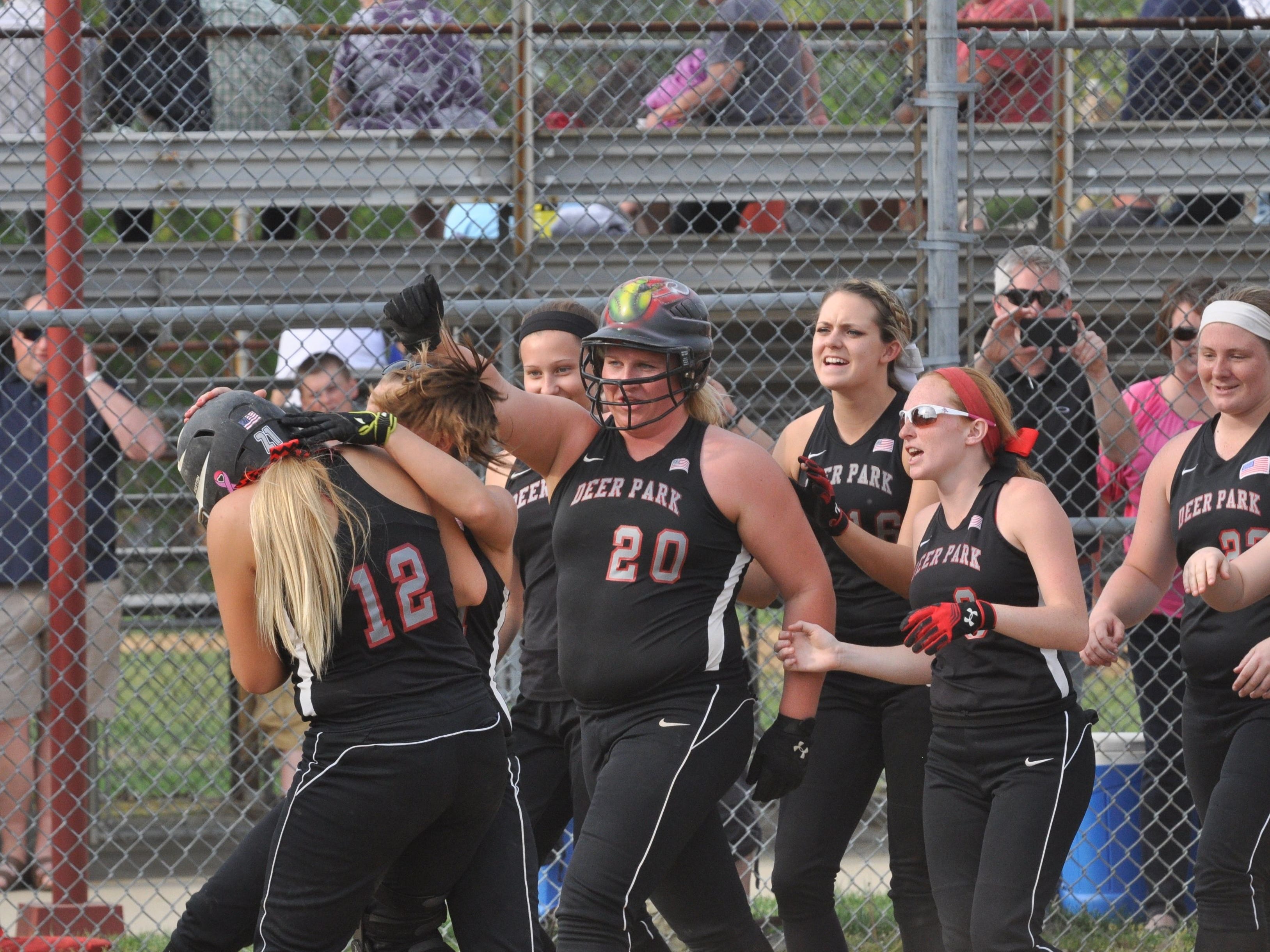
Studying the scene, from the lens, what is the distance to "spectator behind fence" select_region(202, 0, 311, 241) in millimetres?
5777

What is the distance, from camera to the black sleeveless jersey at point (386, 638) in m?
2.86

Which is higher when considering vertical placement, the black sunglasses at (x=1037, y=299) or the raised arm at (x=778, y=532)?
the black sunglasses at (x=1037, y=299)

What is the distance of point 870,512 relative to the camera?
3.79m

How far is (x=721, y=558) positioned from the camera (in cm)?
328

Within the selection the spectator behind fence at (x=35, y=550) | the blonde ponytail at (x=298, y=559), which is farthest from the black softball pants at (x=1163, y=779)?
the spectator behind fence at (x=35, y=550)

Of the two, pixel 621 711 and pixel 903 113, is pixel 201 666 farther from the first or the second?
pixel 621 711

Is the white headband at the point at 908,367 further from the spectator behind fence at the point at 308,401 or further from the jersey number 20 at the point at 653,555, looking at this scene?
the spectator behind fence at the point at 308,401

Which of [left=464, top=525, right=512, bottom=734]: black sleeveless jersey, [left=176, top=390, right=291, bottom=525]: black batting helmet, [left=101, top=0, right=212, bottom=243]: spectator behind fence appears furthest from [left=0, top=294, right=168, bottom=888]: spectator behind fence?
[left=176, top=390, right=291, bottom=525]: black batting helmet

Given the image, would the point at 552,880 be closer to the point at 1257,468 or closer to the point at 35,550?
the point at 35,550

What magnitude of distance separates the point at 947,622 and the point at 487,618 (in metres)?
1.17

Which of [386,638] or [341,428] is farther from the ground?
[341,428]

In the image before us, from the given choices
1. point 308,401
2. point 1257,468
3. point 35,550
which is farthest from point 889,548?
point 35,550

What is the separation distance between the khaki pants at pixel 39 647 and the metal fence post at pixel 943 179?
3.18m

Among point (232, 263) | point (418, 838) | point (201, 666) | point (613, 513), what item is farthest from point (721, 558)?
point (201, 666)
